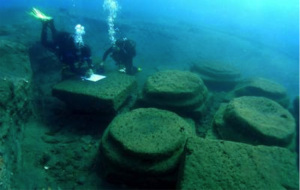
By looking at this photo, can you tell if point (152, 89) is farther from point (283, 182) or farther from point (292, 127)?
point (283, 182)

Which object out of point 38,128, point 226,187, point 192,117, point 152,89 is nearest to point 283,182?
point 226,187

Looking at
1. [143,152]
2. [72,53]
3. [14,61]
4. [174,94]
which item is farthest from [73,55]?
[143,152]

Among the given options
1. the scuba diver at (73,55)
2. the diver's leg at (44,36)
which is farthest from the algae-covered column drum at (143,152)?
the diver's leg at (44,36)

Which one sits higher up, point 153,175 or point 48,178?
point 153,175

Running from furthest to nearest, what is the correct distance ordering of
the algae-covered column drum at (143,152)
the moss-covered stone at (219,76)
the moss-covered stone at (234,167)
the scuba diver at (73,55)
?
the moss-covered stone at (219,76) → the scuba diver at (73,55) → the algae-covered column drum at (143,152) → the moss-covered stone at (234,167)

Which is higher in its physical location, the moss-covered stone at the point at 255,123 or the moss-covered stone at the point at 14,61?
the moss-covered stone at the point at 255,123

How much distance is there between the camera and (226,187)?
2768mm

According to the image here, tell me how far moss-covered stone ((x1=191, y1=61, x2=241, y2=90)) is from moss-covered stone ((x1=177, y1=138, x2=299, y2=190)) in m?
4.67

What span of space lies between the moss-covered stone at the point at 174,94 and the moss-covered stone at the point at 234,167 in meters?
1.86

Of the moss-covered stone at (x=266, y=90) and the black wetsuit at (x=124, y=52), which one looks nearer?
the moss-covered stone at (x=266, y=90)

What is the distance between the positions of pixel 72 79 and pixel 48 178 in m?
2.42

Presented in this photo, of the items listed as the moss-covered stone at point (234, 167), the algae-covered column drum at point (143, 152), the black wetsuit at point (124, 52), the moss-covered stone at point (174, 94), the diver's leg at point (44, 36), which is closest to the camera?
the moss-covered stone at point (234, 167)

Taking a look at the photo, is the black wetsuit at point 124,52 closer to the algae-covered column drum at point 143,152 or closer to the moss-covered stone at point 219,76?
the moss-covered stone at point 219,76

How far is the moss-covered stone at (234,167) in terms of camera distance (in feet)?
9.27
